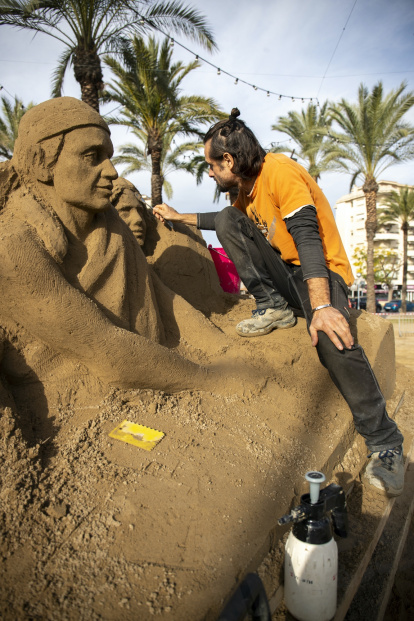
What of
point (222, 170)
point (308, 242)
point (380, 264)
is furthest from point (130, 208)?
point (380, 264)

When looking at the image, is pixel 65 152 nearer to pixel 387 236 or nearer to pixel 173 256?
pixel 173 256

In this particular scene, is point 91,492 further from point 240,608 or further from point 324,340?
point 324,340

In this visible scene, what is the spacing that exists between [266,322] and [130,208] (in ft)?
5.20

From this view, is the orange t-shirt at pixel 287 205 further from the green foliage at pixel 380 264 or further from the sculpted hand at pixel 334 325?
the green foliage at pixel 380 264

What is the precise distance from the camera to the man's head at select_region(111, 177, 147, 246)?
12.0ft

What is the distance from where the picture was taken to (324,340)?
7.12 ft

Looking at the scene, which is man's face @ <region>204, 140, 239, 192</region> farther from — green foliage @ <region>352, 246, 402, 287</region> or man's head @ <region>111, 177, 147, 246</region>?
green foliage @ <region>352, 246, 402, 287</region>

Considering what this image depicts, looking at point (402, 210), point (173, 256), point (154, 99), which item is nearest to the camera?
point (173, 256)

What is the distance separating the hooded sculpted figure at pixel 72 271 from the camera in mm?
1977

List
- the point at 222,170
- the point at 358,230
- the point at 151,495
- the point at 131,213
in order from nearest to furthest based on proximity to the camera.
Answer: the point at 151,495, the point at 222,170, the point at 131,213, the point at 358,230

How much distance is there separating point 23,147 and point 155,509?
183 centimetres

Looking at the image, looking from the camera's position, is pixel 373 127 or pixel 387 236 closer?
pixel 373 127

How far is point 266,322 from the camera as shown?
292cm

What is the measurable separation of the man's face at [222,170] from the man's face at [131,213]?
3.79 feet
